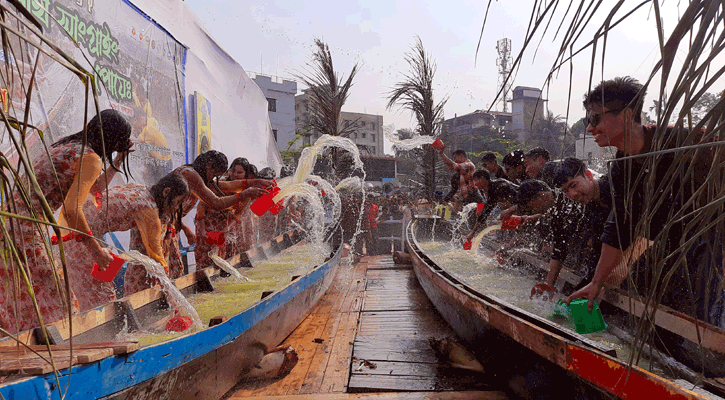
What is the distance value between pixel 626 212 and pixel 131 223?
396 centimetres

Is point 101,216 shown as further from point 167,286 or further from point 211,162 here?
point 211,162

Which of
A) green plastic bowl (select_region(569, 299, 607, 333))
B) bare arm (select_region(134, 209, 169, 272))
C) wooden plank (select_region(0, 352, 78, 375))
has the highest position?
bare arm (select_region(134, 209, 169, 272))

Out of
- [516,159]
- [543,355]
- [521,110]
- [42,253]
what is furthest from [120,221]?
[521,110]

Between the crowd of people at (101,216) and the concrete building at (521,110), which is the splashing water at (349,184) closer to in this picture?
the crowd of people at (101,216)

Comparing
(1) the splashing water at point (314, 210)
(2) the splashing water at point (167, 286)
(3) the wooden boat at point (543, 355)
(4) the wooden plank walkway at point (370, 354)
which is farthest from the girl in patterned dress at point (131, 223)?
(1) the splashing water at point (314, 210)

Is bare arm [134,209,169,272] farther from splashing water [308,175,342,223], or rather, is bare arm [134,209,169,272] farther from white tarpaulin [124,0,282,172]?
splashing water [308,175,342,223]

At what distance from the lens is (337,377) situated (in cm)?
357

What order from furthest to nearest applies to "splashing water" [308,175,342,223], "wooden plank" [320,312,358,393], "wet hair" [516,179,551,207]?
1. "splashing water" [308,175,342,223]
2. "wet hair" [516,179,551,207]
3. "wooden plank" [320,312,358,393]

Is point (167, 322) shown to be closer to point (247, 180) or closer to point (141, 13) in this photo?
point (247, 180)

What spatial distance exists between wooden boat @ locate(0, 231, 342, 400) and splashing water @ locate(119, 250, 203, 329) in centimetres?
14

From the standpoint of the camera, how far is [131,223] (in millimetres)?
3902

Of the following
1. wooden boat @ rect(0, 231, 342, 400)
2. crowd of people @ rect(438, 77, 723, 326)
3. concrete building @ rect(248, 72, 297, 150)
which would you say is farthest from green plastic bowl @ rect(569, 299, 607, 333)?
concrete building @ rect(248, 72, 297, 150)

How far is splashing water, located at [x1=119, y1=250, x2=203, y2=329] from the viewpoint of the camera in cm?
348

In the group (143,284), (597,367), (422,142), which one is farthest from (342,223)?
(597,367)
